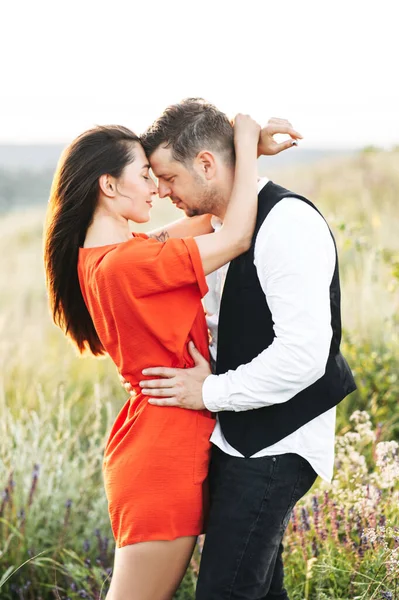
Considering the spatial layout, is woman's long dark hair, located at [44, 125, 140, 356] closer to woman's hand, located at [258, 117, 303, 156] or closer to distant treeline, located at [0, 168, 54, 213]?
woman's hand, located at [258, 117, 303, 156]

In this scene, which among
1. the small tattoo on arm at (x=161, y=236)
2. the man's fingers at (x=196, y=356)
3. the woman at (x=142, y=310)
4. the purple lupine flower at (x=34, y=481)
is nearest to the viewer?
the woman at (x=142, y=310)

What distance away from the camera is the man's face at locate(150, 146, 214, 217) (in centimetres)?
257

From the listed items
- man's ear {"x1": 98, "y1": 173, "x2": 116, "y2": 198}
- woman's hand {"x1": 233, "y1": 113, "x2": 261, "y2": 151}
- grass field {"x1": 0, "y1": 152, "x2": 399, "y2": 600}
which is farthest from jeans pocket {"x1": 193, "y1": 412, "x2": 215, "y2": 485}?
woman's hand {"x1": 233, "y1": 113, "x2": 261, "y2": 151}

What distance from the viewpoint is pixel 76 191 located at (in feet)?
8.32

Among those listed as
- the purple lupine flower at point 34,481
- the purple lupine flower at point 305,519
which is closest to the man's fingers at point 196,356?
the purple lupine flower at point 305,519

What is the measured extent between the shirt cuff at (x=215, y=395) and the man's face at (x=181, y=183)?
24.0 inches

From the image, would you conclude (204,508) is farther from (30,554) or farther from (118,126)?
(30,554)

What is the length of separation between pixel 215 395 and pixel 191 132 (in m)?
0.87

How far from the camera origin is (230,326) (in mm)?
2475

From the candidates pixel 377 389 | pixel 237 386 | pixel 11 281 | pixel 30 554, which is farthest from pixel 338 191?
pixel 237 386

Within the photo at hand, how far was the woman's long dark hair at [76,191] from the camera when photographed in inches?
99.7

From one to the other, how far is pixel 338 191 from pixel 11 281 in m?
5.62

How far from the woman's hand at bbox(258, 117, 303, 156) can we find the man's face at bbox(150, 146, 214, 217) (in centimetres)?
24

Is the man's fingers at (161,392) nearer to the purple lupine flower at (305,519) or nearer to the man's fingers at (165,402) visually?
the man's fingers at (165,402)
